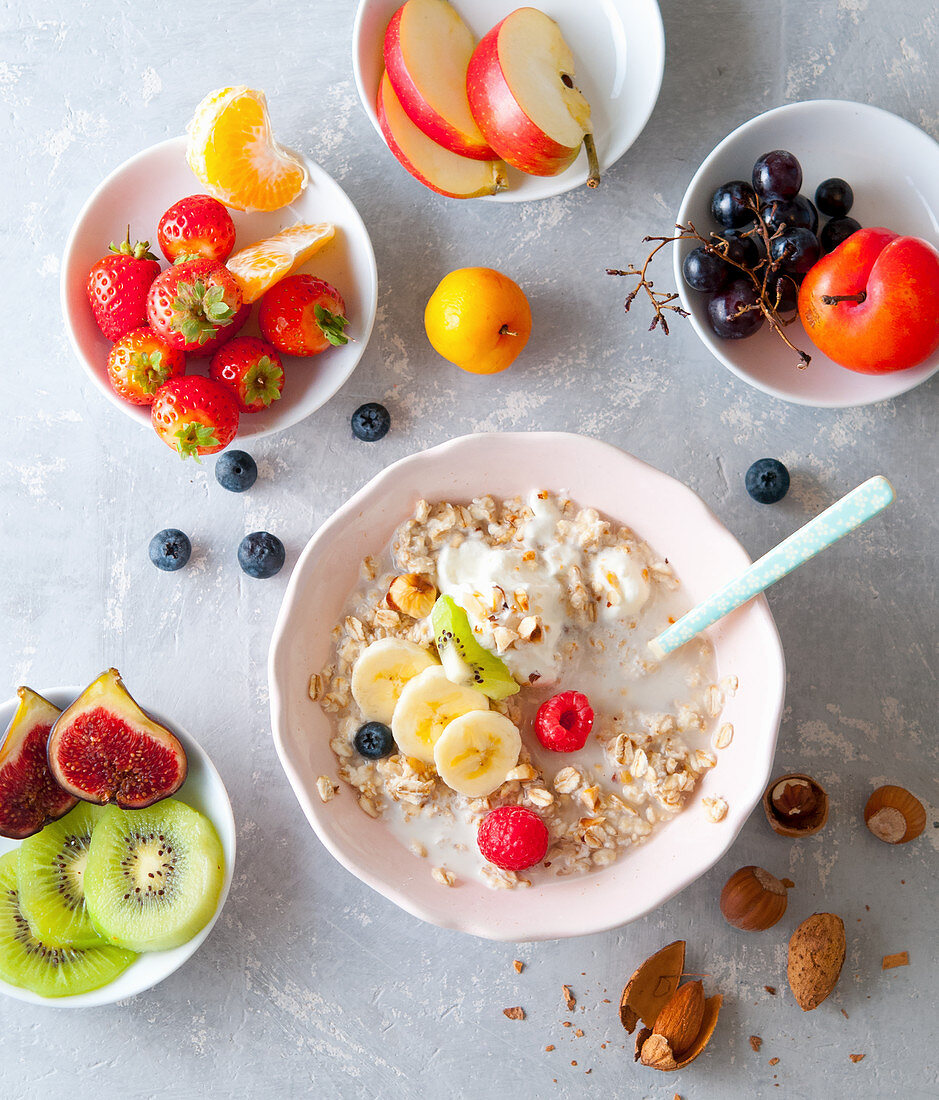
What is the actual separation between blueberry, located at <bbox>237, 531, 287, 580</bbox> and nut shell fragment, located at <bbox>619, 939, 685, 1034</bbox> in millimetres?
812

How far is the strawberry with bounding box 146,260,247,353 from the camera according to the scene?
1.19 m

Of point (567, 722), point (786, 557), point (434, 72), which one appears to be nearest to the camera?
point (786, 557)

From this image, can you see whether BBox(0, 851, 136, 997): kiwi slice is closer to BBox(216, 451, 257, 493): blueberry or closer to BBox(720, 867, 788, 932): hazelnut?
BBox(216, 451, 257, 493): blueberry

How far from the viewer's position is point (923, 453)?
137 centimetres

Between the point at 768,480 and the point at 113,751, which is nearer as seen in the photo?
the point at 113,751

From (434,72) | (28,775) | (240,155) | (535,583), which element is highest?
(434,72)

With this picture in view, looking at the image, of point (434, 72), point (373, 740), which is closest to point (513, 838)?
point (373, 740)

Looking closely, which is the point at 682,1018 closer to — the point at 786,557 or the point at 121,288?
the point at 786,557

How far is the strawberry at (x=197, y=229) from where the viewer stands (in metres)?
1.25

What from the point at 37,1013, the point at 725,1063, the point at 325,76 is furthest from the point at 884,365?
the point at 37,1013

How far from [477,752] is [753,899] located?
1.61ft

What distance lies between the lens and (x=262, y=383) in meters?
1.26

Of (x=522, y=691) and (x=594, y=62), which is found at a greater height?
(x=594, y=62)

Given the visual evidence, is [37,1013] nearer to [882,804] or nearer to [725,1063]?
[725,1063]
